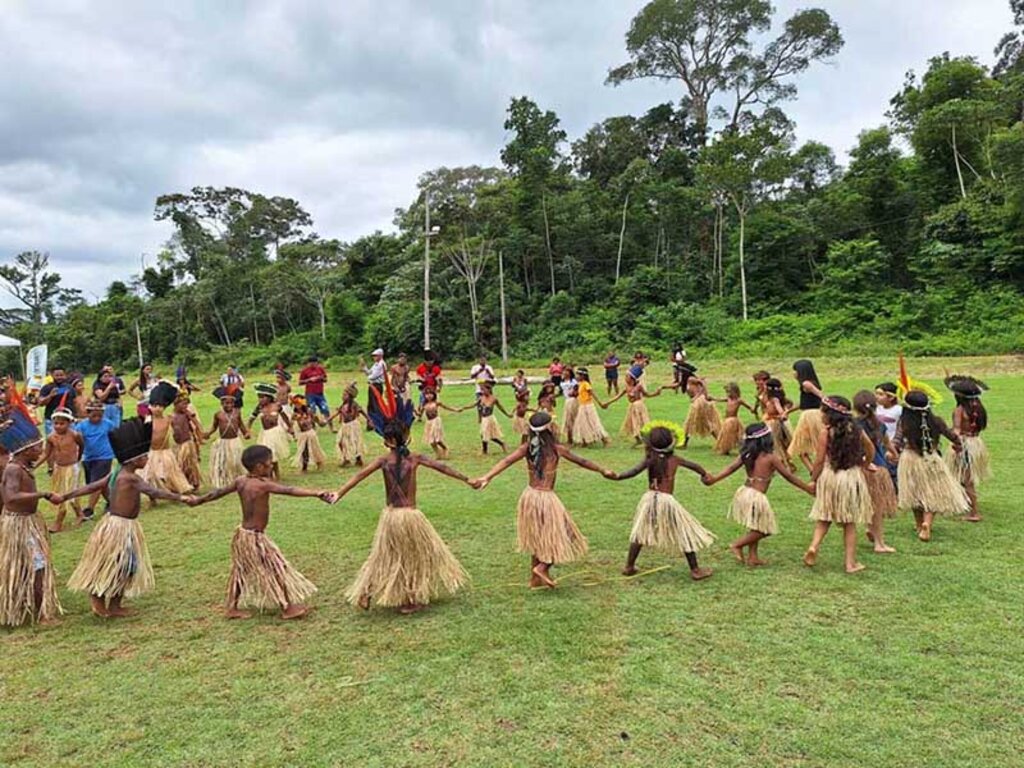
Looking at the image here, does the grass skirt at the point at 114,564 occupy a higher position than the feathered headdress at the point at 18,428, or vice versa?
the feathered headdress at the point at 18,428

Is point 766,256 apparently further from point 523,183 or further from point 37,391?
point 37,391

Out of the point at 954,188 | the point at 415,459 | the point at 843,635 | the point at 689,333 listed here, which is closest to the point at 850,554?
the point at 843,635

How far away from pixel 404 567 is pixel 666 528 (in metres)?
2.05

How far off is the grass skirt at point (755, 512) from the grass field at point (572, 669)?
1.26ft

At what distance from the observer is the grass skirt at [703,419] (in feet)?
38.4

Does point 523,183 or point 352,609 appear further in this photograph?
point 523,183

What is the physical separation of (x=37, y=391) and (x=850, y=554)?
13.8 metres

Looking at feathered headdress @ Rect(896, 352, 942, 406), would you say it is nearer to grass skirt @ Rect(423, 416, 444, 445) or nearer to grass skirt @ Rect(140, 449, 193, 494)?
grass skirt @ Rect(423, 416, 444, 445)

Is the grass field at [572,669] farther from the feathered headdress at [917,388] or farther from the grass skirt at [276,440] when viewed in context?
the grass skirt at [276,440]

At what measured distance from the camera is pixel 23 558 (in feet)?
16.7

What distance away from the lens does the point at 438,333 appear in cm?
3888

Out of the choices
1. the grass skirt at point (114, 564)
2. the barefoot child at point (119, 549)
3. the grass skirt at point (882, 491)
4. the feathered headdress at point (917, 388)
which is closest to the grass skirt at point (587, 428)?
the feathered headdress at point (917, 388)

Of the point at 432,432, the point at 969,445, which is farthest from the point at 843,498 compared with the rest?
the point at 432,432

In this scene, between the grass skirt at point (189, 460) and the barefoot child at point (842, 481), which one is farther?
the grass skirt at point (189, 460)
